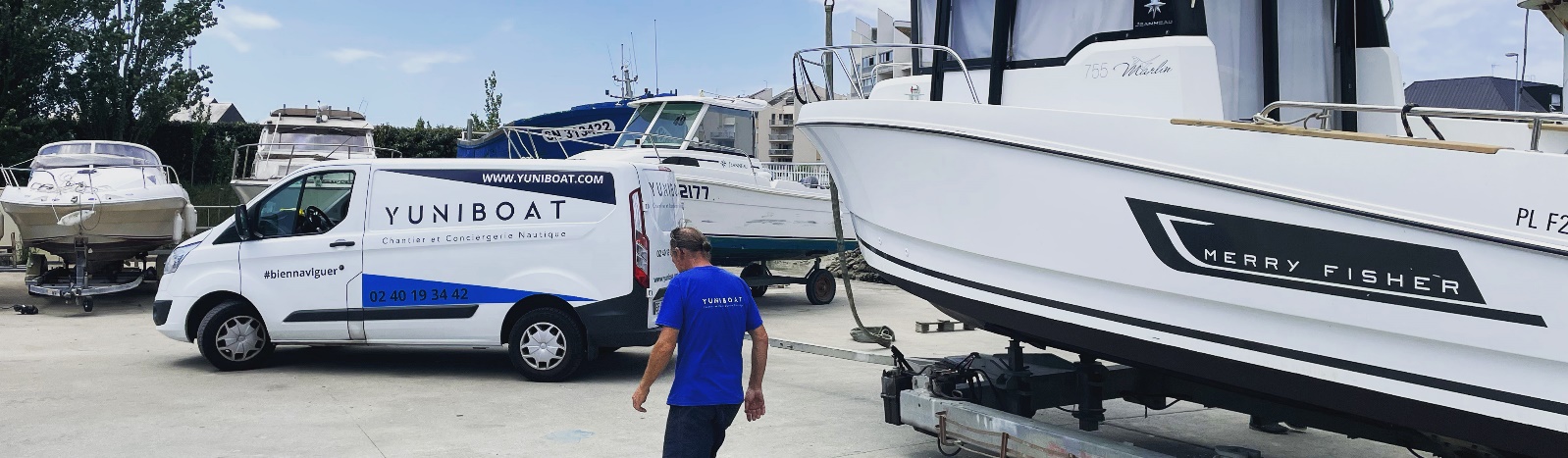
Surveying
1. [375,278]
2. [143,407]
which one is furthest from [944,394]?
[143,407]

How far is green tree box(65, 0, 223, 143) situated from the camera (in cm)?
2389

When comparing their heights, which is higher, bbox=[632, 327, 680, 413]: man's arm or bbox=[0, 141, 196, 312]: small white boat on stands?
bbox=[0, 141, 196, 312]: small white boat on stands

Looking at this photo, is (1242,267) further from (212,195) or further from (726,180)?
(212,195)

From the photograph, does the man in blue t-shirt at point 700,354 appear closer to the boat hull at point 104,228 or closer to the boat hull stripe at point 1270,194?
the boat hull stripe at point 1270,194

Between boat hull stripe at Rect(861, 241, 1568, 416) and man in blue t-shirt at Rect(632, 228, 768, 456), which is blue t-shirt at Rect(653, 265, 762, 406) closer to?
man in blue t-shirt at Rect(632, 228, 768, 456)

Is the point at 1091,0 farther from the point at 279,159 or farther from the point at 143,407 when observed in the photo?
the point at 279,159

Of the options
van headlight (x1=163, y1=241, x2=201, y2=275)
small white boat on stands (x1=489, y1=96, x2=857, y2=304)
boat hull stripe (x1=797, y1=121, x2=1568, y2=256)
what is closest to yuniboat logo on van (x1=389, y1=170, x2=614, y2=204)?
van headlight (x1=163, y1=241, x2=201, y2=275)

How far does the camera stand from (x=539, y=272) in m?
8.62

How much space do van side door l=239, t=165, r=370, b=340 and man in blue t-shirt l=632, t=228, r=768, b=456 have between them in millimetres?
5003

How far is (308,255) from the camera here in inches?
349

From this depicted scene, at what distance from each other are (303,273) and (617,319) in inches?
98.1

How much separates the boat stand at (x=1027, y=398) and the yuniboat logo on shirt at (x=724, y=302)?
1.69 m

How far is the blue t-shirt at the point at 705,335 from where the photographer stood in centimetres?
454

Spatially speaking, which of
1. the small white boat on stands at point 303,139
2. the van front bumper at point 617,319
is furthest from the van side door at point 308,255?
the small white boat on stands at point 303,139
